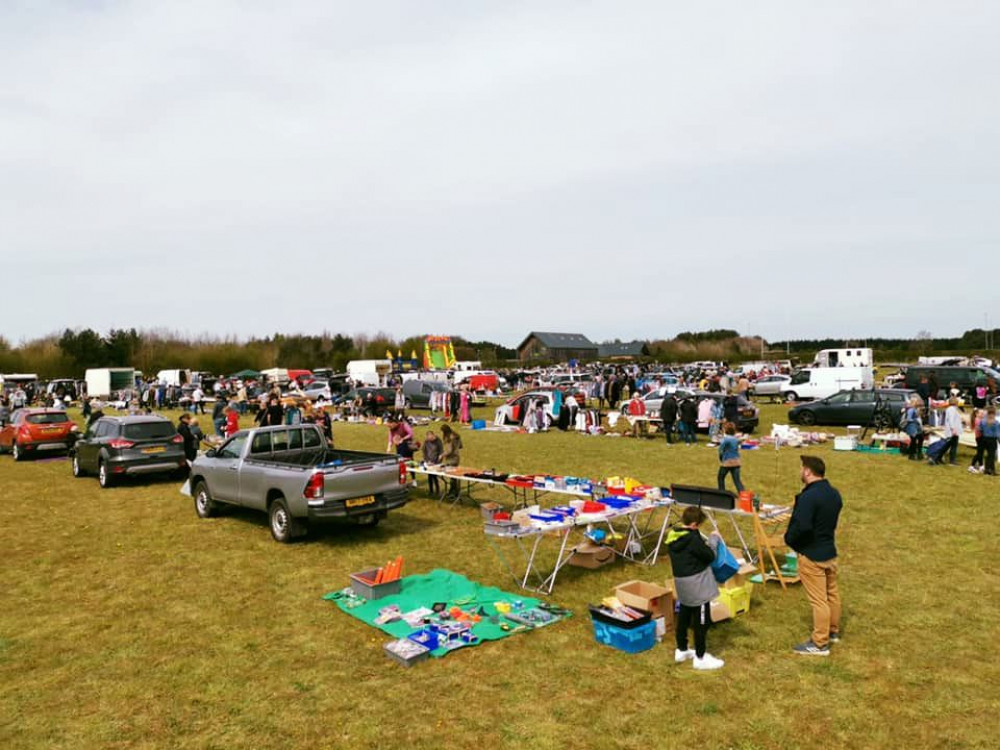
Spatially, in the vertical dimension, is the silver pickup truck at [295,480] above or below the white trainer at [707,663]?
above

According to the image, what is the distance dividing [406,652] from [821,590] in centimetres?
389

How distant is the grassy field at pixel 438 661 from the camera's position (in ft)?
16.2

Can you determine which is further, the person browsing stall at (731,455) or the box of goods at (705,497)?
the person browsing stall at (731,455)

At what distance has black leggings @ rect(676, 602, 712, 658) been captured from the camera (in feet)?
19.0

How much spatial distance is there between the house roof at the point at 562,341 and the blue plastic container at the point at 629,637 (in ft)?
343

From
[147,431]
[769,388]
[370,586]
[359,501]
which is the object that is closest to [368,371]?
[769,388]

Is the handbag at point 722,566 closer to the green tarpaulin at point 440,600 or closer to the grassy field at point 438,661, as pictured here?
the grassy field at point 438,661

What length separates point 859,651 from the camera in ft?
20.1

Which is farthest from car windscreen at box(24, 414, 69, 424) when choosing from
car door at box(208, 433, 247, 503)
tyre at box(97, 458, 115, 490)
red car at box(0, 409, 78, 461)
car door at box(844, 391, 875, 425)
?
car door at box(844, 391, 875, 425)

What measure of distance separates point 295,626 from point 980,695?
6.32 metres

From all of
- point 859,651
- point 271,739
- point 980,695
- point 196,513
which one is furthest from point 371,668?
point 196,513

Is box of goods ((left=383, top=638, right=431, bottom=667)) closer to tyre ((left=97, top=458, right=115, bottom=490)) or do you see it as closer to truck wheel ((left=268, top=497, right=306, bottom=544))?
truck wheel ((left=268, top=497, right=306, bottom=544))

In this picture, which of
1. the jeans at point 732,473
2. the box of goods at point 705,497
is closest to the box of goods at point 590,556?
the box of goods at point 705,497

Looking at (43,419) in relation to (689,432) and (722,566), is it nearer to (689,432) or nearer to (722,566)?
(689,432)
